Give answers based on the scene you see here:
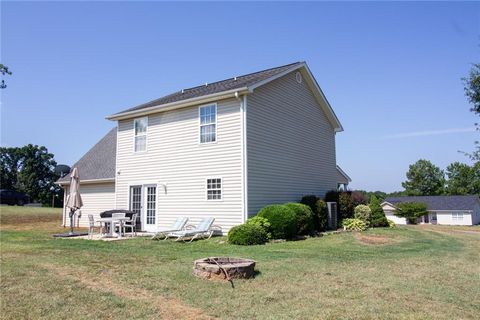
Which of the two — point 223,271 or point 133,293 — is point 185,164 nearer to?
point 223,271

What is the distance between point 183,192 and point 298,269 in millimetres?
9016

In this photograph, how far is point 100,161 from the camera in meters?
23.4

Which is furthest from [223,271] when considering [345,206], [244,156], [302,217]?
[345,206]

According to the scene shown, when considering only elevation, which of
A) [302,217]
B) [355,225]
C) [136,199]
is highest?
[136,199]

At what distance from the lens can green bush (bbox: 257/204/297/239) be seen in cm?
1368

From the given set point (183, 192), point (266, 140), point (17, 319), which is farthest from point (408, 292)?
point (183, 192)

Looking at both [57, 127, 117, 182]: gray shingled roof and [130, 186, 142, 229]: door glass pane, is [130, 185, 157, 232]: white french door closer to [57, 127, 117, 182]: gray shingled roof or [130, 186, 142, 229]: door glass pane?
[130, 186, 142, 229]: door glass pane

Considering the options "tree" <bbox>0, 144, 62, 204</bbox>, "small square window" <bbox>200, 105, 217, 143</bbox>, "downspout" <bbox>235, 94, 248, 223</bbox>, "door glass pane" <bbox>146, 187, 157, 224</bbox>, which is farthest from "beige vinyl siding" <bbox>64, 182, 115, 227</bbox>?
"tree" <bbox>0, 144, 62, 204</bbox>

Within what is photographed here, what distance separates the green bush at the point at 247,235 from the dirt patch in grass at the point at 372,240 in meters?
3.96

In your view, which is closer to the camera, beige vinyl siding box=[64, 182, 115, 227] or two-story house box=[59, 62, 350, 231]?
two-story house box=[59, 62, 350, 231]

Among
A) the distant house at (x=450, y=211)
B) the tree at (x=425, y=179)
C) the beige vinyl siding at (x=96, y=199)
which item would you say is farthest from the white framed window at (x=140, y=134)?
the tree at (x=425, y=179)

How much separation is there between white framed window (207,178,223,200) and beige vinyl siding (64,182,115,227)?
775 cm

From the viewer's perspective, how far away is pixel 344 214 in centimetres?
1959

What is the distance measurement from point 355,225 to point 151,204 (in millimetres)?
9880
